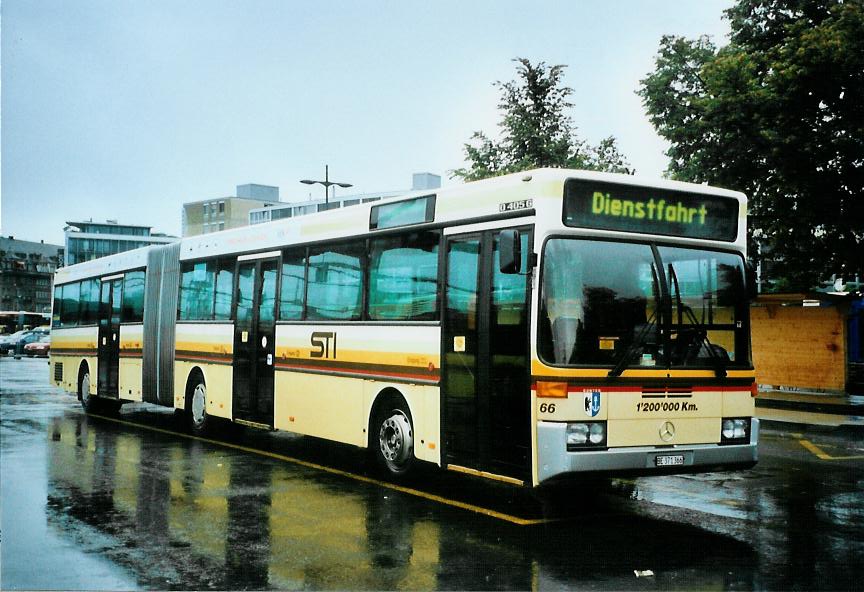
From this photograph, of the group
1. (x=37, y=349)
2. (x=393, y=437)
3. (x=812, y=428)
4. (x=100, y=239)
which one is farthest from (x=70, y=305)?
(x=100, y=239)

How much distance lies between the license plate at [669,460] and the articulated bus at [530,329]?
2 centimetres

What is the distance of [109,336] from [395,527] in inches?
520

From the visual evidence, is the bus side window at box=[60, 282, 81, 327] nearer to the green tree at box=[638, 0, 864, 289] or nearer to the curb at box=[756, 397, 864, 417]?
the curb at box=[756, 397, 864, 417]

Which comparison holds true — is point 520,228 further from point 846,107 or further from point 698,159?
point 698,159

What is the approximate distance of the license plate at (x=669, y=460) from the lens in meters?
8.59

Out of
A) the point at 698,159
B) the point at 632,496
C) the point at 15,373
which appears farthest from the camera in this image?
the point at 15,373

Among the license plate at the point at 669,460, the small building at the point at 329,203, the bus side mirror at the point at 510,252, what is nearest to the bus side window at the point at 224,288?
the bus side mirror at the point at 510,252

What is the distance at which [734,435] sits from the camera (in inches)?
360

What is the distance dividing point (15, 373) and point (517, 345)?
114ft

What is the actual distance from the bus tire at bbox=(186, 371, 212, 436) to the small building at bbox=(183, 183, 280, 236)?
124 meters

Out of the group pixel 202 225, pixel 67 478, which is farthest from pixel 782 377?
pixel 202 225

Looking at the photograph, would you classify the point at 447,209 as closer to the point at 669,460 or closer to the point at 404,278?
the point at 404,278

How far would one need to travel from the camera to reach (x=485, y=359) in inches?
369

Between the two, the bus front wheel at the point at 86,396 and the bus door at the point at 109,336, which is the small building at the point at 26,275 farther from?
the bus door at the point at 109,336
